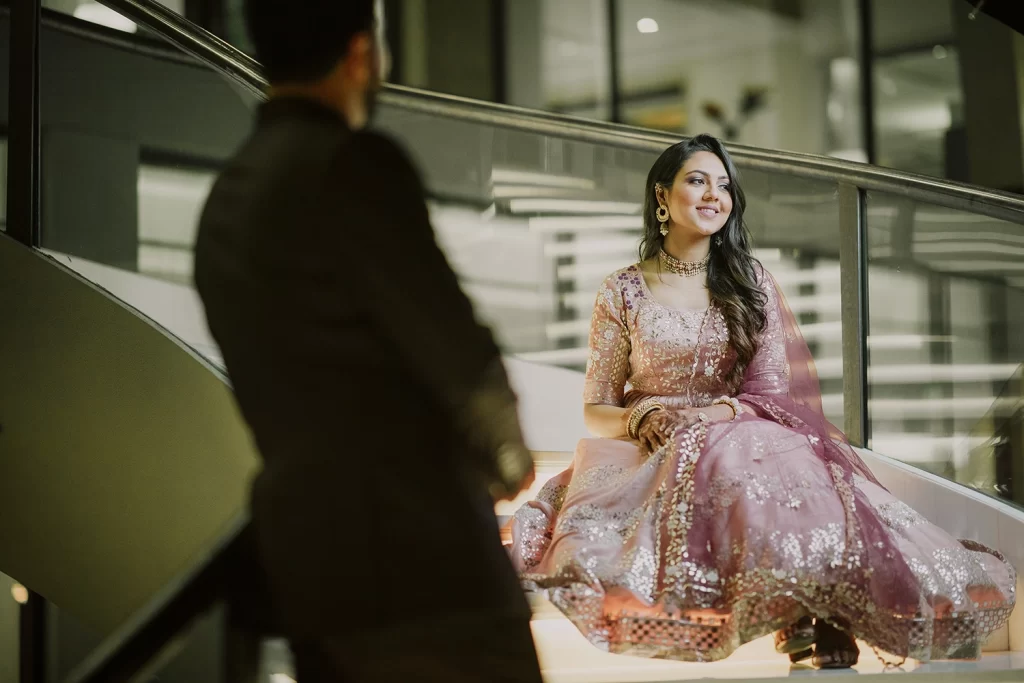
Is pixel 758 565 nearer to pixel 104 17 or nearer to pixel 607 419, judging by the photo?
pixel 607 419

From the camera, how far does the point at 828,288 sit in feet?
12.3

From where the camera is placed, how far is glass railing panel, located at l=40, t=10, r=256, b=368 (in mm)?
2740

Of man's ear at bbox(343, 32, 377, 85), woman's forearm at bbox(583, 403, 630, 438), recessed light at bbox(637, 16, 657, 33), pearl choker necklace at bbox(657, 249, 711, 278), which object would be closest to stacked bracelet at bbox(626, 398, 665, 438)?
woman's forearm at bbox(583, 403, 630, 438)

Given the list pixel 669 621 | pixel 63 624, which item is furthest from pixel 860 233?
pixel 63 624

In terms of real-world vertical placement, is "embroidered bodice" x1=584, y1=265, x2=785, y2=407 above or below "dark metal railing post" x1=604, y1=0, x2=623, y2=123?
below

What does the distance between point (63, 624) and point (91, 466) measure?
158cm

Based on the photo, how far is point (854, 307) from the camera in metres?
3.37

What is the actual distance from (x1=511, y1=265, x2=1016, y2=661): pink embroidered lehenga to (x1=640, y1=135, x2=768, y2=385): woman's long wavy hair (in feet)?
0.99

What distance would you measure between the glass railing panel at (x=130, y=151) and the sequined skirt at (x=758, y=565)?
120 centimetres

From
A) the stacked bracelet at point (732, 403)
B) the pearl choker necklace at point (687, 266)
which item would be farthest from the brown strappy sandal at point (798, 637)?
the pearl choker necklace at point (687, 266)

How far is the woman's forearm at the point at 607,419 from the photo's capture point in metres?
2.91

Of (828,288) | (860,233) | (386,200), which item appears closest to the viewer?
(386,200)

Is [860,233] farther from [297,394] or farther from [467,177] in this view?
[297,394]

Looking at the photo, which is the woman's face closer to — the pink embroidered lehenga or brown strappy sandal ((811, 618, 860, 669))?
the pink embroidered lehenga
